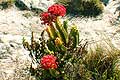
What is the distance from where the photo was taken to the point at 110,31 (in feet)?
33.2

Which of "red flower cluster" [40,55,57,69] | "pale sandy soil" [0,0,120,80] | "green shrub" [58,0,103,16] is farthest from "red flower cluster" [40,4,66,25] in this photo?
"green shrub" [58,0,103,16]

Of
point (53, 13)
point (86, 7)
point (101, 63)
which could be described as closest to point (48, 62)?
point (53, 13)

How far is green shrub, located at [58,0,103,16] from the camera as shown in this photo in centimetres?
1150

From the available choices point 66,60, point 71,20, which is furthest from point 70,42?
point 71,20

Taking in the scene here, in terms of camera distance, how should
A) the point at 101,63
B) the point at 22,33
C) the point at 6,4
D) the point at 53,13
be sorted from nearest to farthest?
the point at 53,13 → the point at 101,63 → the point at 22,33 → the point at 6,4

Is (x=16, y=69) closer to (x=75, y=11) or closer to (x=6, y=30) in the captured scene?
(x=6, y=30)

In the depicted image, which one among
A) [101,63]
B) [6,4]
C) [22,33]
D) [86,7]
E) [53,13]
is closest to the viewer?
[53,13]

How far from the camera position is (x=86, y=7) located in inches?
456

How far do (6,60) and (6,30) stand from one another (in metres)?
1.81

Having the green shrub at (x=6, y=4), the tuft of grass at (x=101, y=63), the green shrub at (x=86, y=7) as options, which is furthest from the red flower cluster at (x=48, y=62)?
the green shrub at (x=6, y=4)

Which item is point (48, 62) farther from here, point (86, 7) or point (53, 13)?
point (86, 7)

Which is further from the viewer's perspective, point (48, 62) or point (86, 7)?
point (86, 7)

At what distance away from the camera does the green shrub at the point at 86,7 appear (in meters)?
11.5

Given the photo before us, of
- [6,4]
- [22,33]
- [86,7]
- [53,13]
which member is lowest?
[22,33]
